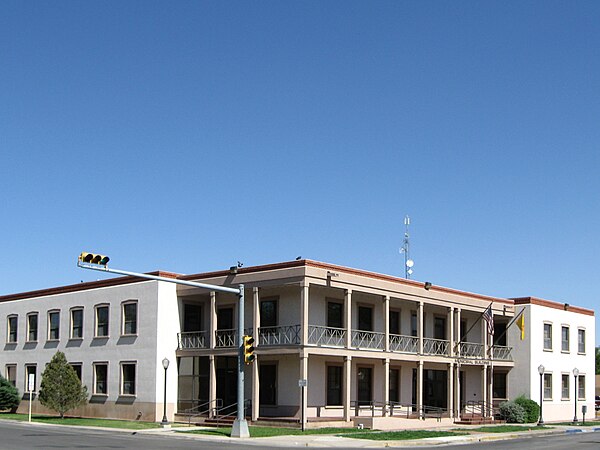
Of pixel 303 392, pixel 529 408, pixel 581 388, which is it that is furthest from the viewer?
pixel 581 388

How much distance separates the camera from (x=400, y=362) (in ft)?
152

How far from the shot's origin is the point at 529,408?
163 ft

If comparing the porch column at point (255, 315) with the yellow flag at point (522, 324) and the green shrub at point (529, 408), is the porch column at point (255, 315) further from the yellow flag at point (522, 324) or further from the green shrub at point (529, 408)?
the yellow flag at point (522, 324)

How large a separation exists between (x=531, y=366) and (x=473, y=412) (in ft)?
15.9

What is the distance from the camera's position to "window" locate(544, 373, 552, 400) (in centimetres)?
5369

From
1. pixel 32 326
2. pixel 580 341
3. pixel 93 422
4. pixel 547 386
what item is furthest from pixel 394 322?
pixel 32 326

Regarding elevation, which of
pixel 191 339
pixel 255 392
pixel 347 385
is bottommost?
pixel 255 392

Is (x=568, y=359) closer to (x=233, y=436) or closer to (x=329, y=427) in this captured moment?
(x=329, y=427)

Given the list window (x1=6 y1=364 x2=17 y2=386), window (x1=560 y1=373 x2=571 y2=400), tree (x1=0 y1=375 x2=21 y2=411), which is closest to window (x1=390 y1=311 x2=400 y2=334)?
window (x1=560 y1=373 x2=571 y2=400)

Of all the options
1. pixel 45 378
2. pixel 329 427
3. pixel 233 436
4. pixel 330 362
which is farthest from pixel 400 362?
pixel 45 378

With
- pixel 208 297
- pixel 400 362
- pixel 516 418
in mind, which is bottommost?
pixel 516 418

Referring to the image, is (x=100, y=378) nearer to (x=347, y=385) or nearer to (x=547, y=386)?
(x=347, y=385)

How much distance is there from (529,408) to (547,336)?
6136 mm

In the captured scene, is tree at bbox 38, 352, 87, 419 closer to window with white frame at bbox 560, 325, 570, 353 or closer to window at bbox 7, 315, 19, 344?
window at bbox 7, 315, 19, 344
